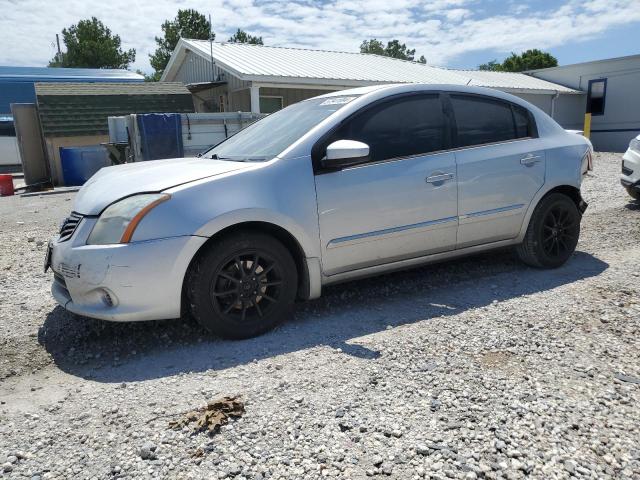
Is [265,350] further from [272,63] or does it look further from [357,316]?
[272,63]

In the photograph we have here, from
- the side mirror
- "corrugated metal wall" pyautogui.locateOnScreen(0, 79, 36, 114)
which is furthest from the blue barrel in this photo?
"corrugated metal wall" pyautogui.locateOnScreen(0, 79, 36, 114)

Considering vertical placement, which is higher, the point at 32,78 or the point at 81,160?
the point at 32,78

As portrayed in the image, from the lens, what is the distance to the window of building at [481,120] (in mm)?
4234

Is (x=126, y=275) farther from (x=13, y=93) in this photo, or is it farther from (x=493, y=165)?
(x=13, y=93)

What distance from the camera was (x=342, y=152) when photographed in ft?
11.3

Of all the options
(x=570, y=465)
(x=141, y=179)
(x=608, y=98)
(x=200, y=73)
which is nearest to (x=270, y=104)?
(x=200, y=73)

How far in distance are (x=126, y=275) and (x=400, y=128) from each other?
2.33 metres

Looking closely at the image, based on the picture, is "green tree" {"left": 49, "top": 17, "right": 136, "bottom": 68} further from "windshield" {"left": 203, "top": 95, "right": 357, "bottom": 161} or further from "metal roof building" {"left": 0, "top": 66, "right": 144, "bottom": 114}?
"windshield" {"left": 203, "top": 95, "right": 357, "bottom": 161}

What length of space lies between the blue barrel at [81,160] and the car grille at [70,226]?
11.7 meters

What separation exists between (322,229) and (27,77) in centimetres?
2841

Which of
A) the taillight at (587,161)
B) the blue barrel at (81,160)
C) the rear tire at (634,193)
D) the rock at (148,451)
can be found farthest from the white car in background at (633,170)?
the blue barrel at (81,160)

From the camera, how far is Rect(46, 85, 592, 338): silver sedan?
3.12 metres

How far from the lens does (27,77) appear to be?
25922mm

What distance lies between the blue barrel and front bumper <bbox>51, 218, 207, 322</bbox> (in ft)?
39.6
